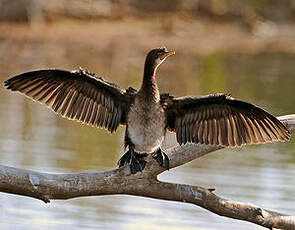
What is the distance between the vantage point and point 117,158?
11.5 meters

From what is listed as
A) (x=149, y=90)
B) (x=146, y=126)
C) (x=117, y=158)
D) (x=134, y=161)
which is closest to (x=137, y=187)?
(x=134, y=161)

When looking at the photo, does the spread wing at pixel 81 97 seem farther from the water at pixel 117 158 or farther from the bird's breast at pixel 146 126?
the water at pixel 117 158

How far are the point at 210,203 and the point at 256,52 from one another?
787 inches

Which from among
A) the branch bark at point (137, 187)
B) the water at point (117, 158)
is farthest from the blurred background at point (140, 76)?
the branch bark at point (137, 187)

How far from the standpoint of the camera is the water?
895cm

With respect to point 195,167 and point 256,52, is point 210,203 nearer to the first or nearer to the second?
point 195,167

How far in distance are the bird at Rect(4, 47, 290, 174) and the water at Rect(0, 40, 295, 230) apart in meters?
1.88

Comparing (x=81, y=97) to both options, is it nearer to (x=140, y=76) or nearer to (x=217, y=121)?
(x=217, y=121)

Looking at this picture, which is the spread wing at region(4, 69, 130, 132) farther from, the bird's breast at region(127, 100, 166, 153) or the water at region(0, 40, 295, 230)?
the water at region(0, 40, 295, 230)

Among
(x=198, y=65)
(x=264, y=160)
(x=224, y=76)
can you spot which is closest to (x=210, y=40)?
(x=198, y=65)

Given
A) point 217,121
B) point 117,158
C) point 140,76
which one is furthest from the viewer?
point 140,76

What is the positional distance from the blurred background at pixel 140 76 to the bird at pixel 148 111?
189cm

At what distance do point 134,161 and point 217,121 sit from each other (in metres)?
0.71

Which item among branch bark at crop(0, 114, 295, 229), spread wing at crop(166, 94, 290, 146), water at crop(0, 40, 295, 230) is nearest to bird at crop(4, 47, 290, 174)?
spread wing at crop(166, 94, 290, 146)
